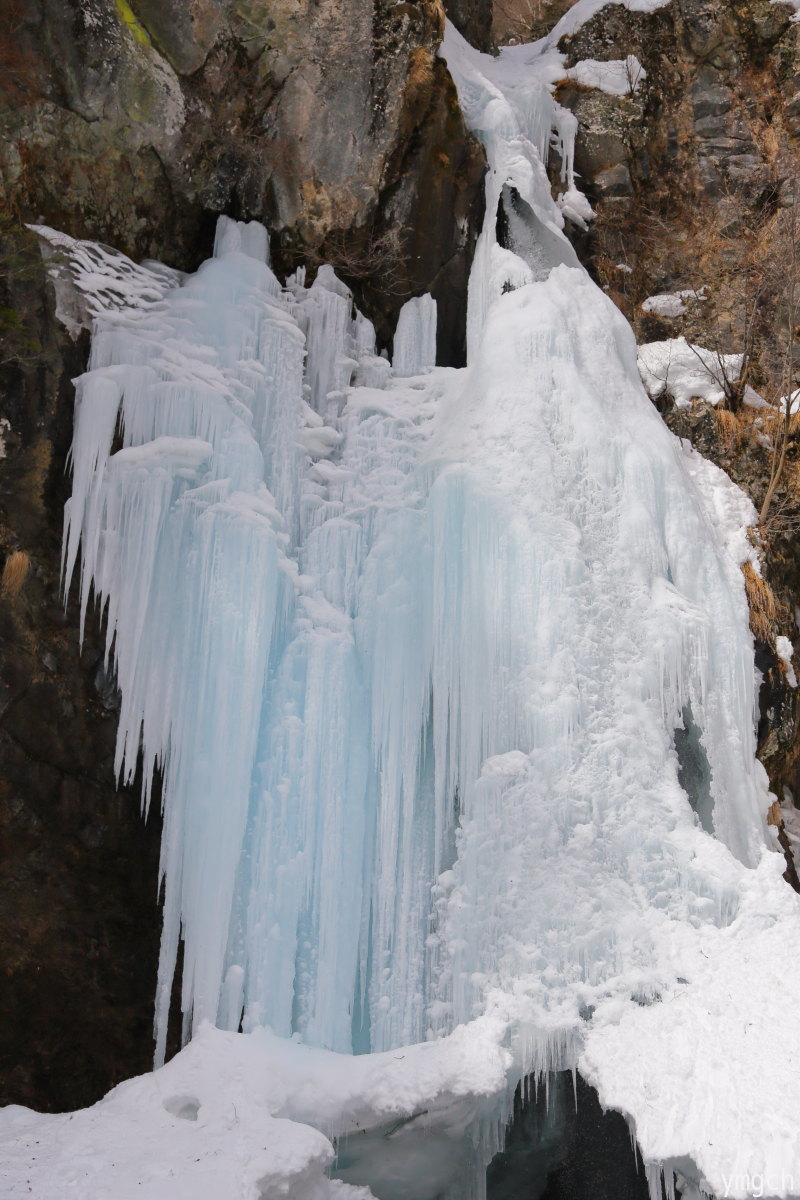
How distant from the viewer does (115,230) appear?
328 inches

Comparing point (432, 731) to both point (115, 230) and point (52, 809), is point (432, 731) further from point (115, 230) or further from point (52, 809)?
point (115, 230)

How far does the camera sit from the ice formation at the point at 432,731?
6.12 m

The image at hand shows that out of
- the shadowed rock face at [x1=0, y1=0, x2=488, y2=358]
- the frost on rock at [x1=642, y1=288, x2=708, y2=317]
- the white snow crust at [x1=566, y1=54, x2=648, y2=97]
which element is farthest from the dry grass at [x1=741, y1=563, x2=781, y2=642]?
the white snow crust at [x1=566, y1=54, x2=648, y2=97]

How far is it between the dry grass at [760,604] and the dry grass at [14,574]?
6131mm

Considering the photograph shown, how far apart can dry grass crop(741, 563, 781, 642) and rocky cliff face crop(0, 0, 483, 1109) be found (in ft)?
12.1

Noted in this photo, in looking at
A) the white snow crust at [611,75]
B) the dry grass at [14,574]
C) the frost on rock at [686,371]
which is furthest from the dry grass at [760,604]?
the white snow crust at [611,75]

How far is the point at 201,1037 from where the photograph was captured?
5887 mm

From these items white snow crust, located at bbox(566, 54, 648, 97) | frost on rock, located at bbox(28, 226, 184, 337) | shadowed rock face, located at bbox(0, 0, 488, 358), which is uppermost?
white snow crust, located at bbox(566, 54, 648, 97)

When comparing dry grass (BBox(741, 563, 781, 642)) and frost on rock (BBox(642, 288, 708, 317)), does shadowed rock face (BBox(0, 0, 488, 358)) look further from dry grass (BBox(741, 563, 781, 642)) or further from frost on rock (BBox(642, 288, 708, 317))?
dry grass (BBox(741, 563, 781, 642))

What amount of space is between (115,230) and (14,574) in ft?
10.7

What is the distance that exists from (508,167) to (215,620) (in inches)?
241

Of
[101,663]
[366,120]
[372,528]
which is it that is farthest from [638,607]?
[366,120]

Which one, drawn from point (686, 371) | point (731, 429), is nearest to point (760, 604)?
point (731, 429)

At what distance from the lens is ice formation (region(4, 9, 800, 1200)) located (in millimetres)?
6121
